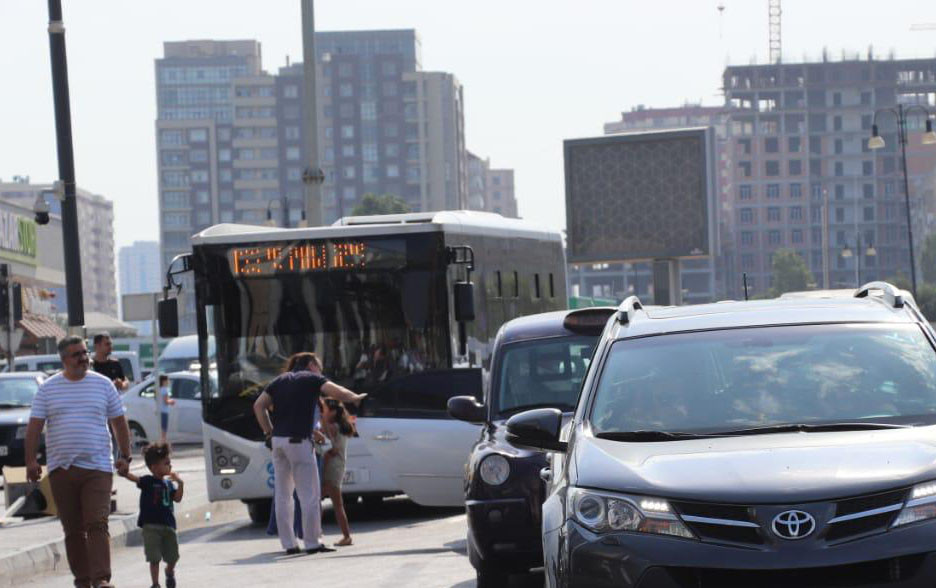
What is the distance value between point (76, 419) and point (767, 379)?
5.72 metres

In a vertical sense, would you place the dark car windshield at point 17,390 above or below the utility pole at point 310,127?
below

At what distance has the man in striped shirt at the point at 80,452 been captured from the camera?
11625mm

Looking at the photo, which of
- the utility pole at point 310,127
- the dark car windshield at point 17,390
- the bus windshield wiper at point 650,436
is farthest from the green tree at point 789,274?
the bus windshield wiper at point 650,436

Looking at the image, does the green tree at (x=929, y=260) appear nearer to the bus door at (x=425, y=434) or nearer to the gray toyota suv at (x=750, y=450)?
the bus door at (x=425, y=434)

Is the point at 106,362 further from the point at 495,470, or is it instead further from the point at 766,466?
the point at 766,466

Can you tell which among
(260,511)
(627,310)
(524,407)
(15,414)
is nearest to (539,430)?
(627,310)

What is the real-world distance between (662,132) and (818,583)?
1315 inches

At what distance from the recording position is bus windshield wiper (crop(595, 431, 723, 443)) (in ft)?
22.4

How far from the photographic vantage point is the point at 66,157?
19281 millimetres

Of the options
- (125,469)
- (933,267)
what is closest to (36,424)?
(125,469)

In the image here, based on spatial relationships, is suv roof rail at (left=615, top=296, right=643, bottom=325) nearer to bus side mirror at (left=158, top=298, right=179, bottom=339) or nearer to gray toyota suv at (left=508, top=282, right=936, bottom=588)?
gray toyota suv at (left=508, top=282, right=936, bottom=588)

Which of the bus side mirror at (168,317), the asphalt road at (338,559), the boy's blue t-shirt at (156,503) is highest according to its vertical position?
the bus side mirror at (168,317)

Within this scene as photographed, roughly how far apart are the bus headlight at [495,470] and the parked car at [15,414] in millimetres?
16401

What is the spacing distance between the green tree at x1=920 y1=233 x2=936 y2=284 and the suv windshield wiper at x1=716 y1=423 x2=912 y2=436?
15763 centimetres
